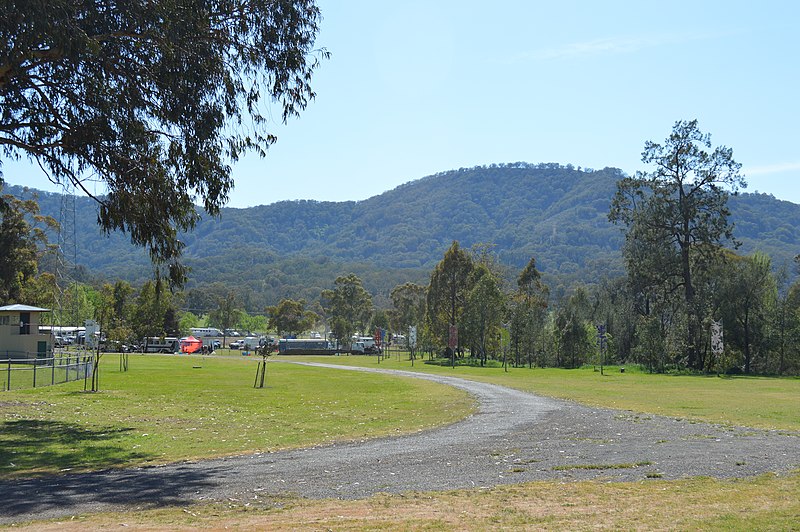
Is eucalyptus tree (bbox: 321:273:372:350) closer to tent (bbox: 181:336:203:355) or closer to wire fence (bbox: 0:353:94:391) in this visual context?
tent (bbox: 181:336:203:355)

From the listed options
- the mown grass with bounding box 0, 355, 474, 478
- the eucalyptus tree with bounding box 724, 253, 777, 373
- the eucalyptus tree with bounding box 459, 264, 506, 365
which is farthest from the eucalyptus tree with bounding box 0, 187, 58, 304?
the eucalyptus tree with bounding box 724, 253, 777, 373

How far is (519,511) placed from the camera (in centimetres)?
894

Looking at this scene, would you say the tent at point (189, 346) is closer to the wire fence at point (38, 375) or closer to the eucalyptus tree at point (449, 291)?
the eucalyptus tree at point (449, 291)

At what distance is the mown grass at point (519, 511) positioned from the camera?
820 centimetres

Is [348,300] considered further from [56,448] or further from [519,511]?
[519,511]

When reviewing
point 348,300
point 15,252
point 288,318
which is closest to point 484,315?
point 15,252

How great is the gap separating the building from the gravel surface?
46638 millimetres

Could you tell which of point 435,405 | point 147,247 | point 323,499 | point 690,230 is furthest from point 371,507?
point 690,230

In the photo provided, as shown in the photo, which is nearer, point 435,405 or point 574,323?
point 435,405

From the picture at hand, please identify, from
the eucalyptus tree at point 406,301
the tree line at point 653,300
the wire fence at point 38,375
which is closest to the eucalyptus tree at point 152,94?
the wire fence at point 38,375

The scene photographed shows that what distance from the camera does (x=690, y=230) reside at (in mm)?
59938

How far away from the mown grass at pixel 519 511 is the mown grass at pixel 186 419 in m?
5.36

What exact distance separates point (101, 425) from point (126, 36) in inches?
403

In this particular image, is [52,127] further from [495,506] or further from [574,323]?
[574,323]
